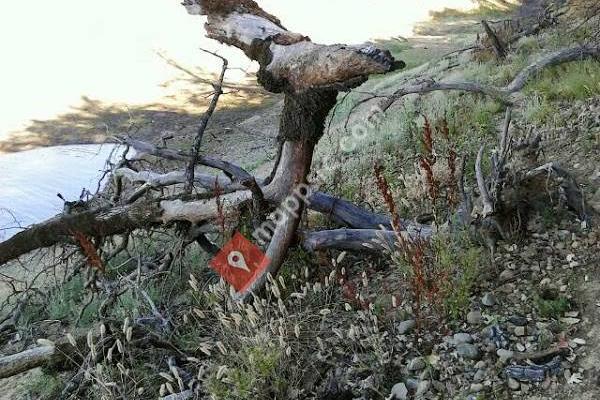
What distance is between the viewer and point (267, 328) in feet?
12.7

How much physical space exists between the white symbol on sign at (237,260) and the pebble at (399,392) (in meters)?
1.87

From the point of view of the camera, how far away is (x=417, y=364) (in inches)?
135

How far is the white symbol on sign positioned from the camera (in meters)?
4.79

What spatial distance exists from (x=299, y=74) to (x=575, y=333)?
266 cm

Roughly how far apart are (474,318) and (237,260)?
212 cm

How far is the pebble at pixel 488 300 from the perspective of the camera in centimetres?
367

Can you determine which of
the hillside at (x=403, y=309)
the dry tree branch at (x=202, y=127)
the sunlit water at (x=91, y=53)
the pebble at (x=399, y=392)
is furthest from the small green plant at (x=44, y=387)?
the sunlit water at (x=91, y=53)

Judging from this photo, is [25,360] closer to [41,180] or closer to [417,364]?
[417,364]

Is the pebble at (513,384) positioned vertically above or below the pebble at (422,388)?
above

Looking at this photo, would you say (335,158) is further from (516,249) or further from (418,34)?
(418,34)

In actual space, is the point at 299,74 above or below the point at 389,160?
above

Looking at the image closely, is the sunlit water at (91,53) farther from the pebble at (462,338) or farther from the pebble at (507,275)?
the pebble at (462,338)

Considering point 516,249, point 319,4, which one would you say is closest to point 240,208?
point 516,249

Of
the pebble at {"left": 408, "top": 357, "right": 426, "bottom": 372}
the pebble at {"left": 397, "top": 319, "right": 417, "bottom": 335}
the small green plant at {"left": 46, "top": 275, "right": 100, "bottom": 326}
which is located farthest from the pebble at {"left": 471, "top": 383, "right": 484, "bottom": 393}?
the small green plant at {"left": 46, "top": 275, "right": 100, "bottom": 326}
